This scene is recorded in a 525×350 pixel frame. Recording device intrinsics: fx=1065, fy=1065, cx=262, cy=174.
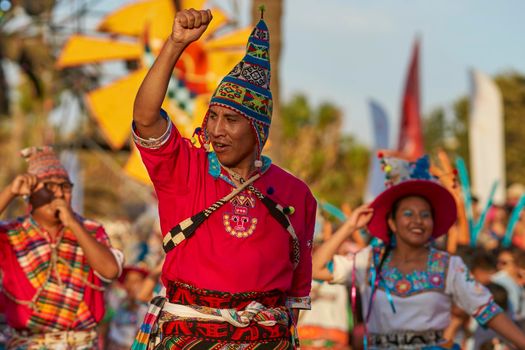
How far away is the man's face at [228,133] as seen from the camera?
174 inches

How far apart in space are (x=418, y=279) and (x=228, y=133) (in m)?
2.32

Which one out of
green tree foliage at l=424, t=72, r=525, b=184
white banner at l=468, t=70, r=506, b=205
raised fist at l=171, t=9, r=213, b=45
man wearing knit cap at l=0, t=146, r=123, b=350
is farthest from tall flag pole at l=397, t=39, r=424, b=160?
green tree foliage at l=424, t=72, r=525, b=184

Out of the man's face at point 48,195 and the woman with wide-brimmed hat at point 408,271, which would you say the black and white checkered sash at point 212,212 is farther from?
the man's face at point 48,195

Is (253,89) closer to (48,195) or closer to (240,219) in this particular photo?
(240,219)

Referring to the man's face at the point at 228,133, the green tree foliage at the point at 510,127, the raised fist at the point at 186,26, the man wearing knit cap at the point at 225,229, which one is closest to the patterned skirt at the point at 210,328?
the man wearing knit cap at the point at 225,229

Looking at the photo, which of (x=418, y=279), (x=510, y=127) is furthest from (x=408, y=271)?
(x=510, y=127)

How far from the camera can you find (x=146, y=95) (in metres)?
4.05

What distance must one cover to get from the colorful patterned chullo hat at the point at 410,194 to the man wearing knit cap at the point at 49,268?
162cm

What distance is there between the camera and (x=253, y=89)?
4500 millimetres

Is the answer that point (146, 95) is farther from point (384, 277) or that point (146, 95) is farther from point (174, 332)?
point (384, 277)

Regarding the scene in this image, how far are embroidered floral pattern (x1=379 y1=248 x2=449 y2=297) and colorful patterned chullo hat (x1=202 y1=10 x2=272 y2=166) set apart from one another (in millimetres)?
2021

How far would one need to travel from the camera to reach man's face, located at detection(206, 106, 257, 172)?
4.42 metres

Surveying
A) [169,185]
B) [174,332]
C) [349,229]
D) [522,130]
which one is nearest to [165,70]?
[169,185]

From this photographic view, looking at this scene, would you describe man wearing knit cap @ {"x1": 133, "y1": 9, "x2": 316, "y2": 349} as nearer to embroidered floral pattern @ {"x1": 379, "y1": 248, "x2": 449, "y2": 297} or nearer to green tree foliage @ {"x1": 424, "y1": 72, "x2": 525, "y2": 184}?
embroidered floral pattern @ {"x1": 379, "y1": 248, "x2": 449, "y2": 297}
